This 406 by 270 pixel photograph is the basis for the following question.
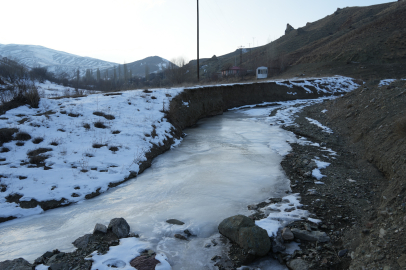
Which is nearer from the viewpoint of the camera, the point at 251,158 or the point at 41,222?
the point at 41,222

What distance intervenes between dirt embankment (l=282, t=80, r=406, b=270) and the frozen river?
3.34 ft

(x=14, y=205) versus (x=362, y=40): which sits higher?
(x=362, y=40)

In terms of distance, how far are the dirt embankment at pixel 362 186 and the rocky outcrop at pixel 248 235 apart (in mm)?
549

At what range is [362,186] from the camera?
5602mm

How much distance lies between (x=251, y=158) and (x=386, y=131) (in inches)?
158

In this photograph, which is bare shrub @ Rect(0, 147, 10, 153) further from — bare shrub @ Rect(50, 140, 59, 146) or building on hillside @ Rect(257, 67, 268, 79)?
building on hillside @ Rect(257, 67, 268, 79)

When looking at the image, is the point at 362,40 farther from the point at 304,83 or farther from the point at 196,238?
the point at 196,238

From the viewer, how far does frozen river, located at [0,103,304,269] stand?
13.9 feet

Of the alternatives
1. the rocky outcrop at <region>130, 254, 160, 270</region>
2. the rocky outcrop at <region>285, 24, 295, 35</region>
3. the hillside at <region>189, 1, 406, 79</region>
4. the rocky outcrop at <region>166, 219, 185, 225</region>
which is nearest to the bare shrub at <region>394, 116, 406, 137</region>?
the rocky outcrop at <region>166, 219, 185, 225</region>

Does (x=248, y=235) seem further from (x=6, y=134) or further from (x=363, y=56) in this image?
Result: (x=363, y=56)

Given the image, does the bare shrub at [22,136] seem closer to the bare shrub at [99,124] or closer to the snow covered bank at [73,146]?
the snow covered bank at [73,146]

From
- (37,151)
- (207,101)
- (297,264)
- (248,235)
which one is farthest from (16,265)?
(207,101)

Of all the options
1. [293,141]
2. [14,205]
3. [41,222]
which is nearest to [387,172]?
[293,141]

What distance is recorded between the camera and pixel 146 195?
6.18 meters
